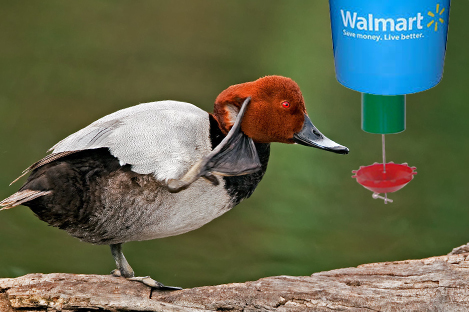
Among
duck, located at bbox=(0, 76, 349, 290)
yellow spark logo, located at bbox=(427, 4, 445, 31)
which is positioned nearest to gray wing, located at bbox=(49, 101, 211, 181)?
duck, located at bbox=(0, 76, 349, 290)

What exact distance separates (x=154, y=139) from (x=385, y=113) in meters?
0.33

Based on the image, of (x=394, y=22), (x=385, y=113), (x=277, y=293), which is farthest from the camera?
(x=277, y=293)

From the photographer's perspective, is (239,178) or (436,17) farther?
(239,178)

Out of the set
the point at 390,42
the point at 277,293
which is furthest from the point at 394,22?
the point at 277,293

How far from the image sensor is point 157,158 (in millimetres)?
944

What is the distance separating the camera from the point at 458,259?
1.19 metres

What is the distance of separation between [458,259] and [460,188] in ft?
0.81

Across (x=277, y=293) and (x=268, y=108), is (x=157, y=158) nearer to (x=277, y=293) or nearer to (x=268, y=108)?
(x=268, y=108)

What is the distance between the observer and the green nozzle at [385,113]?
3.28ft

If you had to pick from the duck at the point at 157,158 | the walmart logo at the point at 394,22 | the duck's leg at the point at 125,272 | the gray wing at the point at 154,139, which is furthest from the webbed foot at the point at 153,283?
the walmart logo at the point at 394,22

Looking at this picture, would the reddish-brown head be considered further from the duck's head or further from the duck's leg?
the duck's leg

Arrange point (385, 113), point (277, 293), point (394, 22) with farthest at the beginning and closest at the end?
1. point (277, 293)
2. point (385, 113)
3. point (394, 22)

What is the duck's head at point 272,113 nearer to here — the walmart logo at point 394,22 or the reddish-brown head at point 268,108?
the reddish-brown head at point 268,108

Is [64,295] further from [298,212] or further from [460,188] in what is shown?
[460,188]
